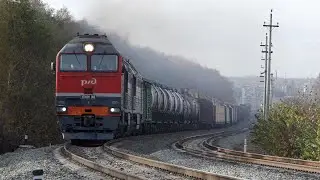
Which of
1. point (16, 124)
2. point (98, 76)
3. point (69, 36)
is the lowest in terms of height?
point (16, 124)

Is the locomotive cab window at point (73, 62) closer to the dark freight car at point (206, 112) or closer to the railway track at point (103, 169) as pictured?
the railway track at point (103, 169)

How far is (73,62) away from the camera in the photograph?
68.5 feet

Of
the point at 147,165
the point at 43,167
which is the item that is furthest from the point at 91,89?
the point at 147,165

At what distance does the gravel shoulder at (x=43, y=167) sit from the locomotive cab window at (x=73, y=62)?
3.60 metres

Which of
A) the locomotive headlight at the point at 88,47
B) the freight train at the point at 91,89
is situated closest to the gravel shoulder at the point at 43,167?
the freight train at the point at 91,89

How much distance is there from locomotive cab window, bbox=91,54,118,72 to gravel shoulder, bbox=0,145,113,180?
3931 mm

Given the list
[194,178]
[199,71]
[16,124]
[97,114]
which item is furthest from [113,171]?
[199,71]

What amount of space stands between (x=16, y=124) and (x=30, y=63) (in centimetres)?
428

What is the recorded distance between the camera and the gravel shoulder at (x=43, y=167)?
1230 centimetres

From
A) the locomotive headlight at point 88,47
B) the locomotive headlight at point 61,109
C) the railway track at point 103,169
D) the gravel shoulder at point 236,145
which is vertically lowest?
the gravel shoulder at point 236,145

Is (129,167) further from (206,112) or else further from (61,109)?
(206,112)

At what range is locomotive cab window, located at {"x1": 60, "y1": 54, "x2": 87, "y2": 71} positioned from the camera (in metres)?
20.8

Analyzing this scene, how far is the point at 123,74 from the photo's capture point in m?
21.1

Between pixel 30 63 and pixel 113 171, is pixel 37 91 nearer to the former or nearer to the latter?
pixel 30 63
